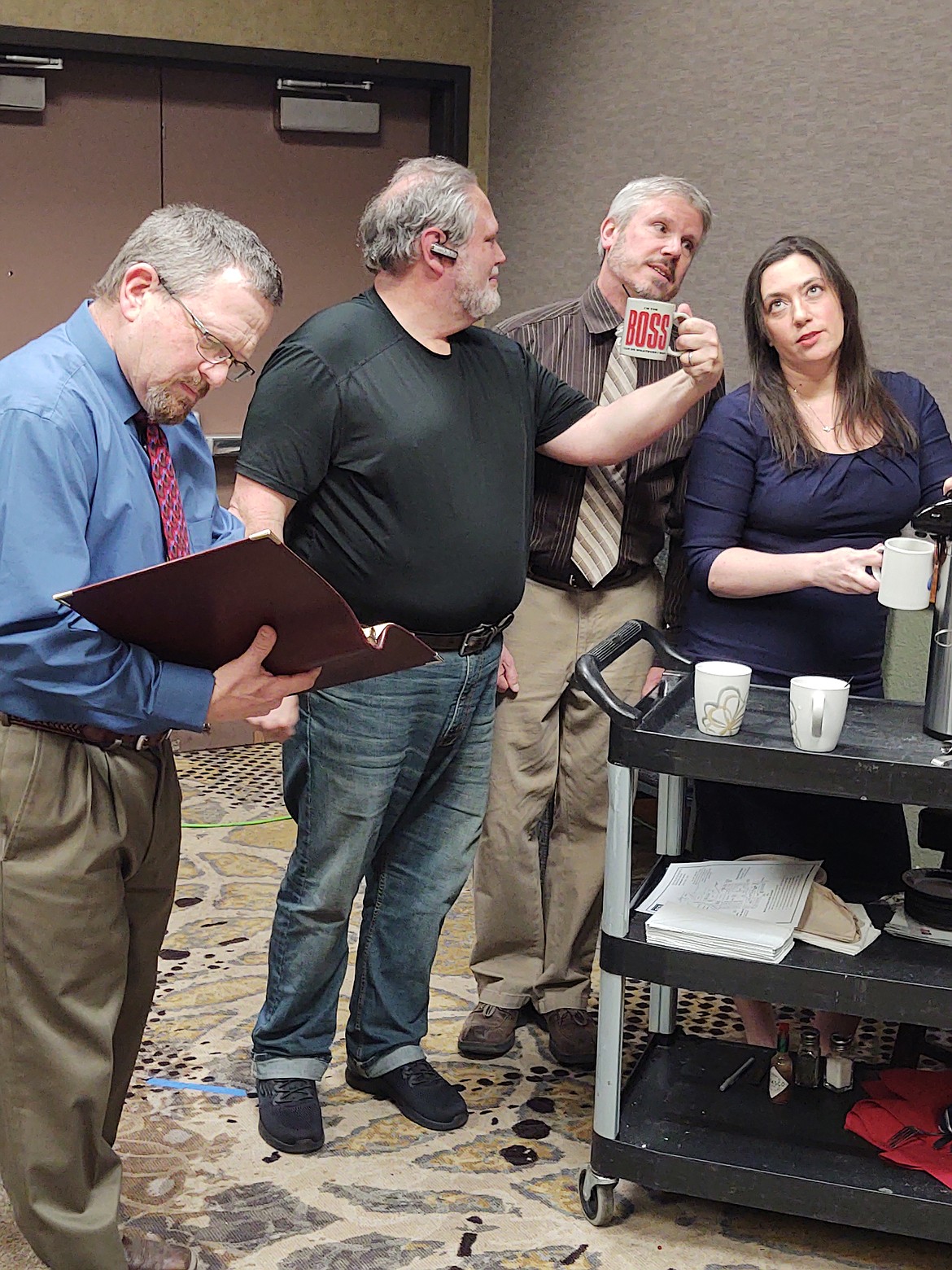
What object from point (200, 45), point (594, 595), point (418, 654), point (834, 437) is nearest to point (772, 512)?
point (834, 437)

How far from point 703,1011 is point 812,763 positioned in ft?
3.74

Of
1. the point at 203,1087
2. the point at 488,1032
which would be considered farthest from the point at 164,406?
the point at 488,1032

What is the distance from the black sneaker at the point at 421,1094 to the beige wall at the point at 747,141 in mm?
1337

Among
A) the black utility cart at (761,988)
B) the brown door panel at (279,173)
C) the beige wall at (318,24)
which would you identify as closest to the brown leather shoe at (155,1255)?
the black utility cart at (761,988)

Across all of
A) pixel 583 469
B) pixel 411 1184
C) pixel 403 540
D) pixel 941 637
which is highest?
pixel 583 469

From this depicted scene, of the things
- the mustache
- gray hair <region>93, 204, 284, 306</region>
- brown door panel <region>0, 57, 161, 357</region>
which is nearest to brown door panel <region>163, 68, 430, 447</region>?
brown door panel <region>0, 57, 161, 357</region>

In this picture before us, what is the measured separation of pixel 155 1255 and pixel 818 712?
1.22 meters

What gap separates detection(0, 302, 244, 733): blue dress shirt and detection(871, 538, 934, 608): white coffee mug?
38.3 inches

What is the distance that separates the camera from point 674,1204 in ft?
7.47

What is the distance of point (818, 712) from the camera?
77.4 inches

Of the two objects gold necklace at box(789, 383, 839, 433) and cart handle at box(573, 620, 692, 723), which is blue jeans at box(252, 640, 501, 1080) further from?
gold necklace at box(789, 383, 839, 433)

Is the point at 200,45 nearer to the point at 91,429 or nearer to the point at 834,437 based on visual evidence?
the point at 834,437

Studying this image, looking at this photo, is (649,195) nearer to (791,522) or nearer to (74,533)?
(791,522)

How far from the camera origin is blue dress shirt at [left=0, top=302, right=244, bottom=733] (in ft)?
5.28
